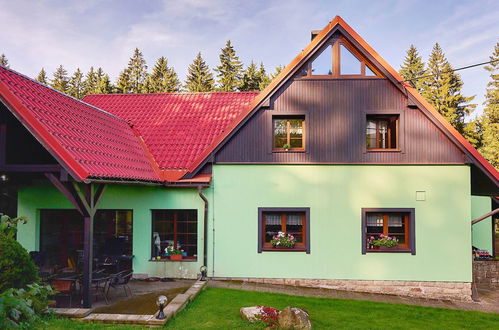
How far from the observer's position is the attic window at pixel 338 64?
423 inches

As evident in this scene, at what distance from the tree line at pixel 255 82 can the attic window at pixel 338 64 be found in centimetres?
2661

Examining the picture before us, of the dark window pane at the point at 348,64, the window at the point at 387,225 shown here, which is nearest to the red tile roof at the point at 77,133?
the window at the point at 387,225

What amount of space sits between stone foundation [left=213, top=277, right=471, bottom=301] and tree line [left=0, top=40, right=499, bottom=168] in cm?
2622

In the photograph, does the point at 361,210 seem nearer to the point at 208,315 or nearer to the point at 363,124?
the point at 363,124

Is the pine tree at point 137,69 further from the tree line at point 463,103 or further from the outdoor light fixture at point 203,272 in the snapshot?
the outdoor light fixture at point 203,272

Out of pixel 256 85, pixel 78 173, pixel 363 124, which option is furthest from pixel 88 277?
pixel 256 85

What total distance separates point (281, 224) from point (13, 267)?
679cm

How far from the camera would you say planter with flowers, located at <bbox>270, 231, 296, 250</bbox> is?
34.3 feet

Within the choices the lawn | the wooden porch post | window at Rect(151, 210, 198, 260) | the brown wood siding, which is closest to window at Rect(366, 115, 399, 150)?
the brown wood siding

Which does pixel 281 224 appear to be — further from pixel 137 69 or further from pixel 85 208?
pixel 137 69

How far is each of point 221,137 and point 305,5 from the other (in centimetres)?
497

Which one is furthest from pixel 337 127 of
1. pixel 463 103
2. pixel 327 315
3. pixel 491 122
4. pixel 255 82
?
pixel 491 122

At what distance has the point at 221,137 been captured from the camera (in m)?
10.7

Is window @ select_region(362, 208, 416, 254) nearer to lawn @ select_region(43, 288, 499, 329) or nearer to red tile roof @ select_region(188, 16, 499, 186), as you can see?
lawn @ select_region(43, 288, 499, 329)
